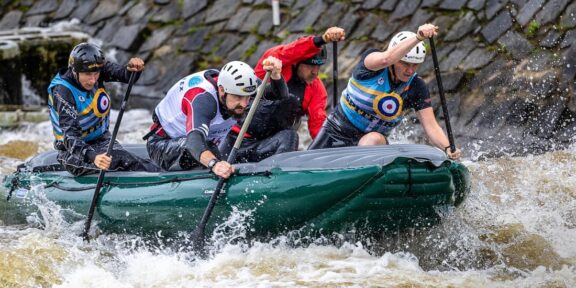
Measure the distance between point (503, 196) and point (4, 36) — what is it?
1079 centimetres

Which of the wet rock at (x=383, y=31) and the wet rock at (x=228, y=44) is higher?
the wet rock at (x=383, y=31)

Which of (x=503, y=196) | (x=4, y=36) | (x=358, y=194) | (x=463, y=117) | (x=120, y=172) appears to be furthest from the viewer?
(x=4, y=36)

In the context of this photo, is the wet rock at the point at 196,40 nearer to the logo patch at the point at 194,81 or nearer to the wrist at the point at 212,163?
the logo patch at the point at 194,81

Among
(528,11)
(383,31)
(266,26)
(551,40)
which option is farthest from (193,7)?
(551,40)

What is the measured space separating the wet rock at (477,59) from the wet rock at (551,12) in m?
0.72

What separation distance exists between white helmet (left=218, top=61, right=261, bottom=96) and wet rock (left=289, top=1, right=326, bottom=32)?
7.04 meters

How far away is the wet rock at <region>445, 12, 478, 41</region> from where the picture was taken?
13.2 meters

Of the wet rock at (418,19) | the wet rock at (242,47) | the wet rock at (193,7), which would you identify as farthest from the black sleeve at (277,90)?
the wet rock at (193,7)

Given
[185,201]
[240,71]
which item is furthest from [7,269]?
[240,71]

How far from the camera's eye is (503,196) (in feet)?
32.2

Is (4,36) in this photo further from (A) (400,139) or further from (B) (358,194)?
→ (B) (358,194)

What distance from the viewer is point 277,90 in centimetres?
867

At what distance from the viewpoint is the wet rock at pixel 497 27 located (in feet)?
42.0

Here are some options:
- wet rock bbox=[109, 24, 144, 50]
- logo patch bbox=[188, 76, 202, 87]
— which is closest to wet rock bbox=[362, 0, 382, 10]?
wet rock bbox=[109, 24, 144, 50]
